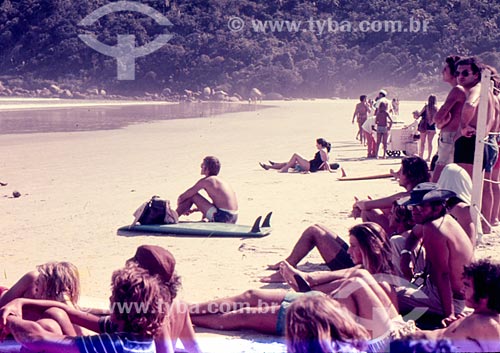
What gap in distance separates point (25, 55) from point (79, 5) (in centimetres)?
856

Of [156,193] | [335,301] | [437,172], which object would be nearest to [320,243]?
[437,172]

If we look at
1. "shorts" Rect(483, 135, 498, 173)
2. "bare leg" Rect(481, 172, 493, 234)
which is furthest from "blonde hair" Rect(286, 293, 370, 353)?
"bare leg" Rect(481, 172, 493, 234)

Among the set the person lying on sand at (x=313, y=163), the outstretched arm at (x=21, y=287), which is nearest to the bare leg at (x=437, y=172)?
the outstretched arm at (x=21, y=287)

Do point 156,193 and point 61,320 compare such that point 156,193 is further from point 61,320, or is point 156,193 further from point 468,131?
point 61,320

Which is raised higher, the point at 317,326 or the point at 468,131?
the point at 468,131

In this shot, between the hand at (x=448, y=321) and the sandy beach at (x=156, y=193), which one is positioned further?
the sandy beach at (x=156, y=193)

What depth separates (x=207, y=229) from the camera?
23.3 ft

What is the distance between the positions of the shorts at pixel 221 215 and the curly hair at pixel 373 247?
3.62m

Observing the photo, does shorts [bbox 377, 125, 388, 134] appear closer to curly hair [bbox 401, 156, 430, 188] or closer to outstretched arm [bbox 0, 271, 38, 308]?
curly hair [bbox 401, 156, 430, 188]

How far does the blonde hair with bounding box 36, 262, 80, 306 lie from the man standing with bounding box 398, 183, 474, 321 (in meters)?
1.77

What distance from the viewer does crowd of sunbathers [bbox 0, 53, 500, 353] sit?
9.35 ft

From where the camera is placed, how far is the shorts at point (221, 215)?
7.47m

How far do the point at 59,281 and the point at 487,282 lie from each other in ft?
6.63

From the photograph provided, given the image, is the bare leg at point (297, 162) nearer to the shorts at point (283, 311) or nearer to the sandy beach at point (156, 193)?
the sandy beach at point (156, 193)
